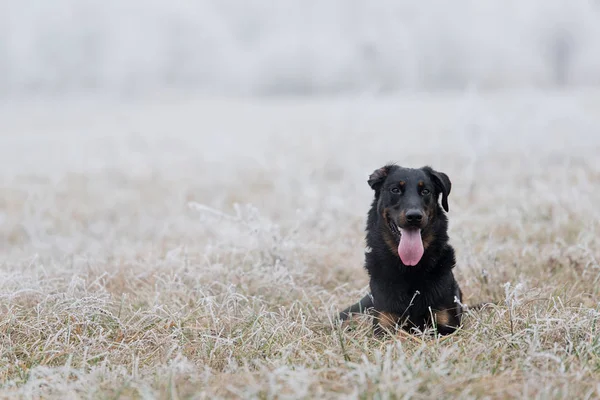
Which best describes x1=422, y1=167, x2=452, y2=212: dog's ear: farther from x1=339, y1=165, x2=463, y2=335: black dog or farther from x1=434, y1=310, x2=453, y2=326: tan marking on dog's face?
x1=434, y1=310, x2=453, y2=326: tan marking on dog's face

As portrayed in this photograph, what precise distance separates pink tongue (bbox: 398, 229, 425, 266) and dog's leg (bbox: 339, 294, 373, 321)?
0.40 meters

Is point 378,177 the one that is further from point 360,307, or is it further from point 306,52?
point 306,52

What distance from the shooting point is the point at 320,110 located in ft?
68.2

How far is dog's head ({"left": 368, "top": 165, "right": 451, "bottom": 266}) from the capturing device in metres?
3.66

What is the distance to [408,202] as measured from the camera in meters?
3.71

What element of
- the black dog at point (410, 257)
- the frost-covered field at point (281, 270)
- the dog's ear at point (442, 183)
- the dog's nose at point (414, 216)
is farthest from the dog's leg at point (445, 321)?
the dog's ear at point (442, 183)

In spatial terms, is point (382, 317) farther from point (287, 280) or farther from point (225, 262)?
point (225, 262)

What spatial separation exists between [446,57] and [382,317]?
952 inches

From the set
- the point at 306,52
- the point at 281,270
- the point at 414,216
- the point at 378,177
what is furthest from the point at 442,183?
the point at 306,52

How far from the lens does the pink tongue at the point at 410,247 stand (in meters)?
3.69

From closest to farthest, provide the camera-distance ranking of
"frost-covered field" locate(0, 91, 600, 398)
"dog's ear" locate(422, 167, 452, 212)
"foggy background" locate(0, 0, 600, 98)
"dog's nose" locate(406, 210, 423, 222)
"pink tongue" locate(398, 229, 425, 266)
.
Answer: "frost-covered field" locate(0, 91, 600, 398), "dog's nose" locate(406, 210, 423, 222), "pink tongue" locate(398, 229, 425, 266), "dog's ear" locate(422, 167, 452, 212), "foggy background" locate(0, 0, 600, 98)

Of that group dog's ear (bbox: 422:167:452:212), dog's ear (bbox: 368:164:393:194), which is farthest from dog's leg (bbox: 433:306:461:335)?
dog's ear (bbox: 368:164:393:194)

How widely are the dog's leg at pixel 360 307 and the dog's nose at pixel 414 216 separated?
0.64 metres

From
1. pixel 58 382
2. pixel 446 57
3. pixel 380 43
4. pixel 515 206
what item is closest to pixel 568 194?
pixel 515 206
